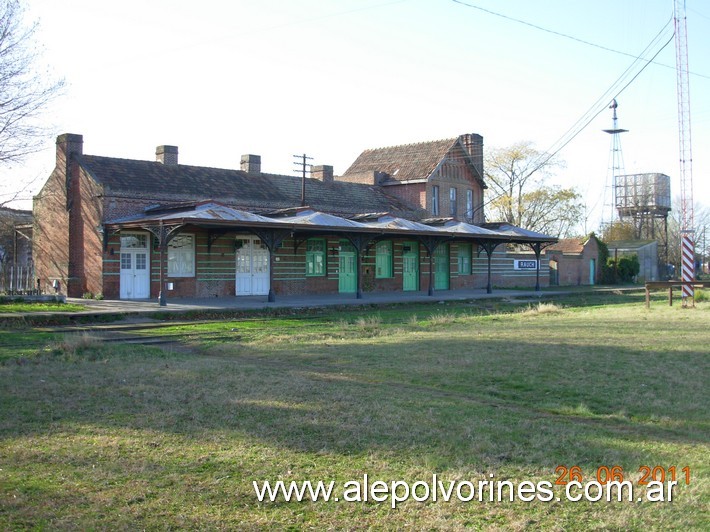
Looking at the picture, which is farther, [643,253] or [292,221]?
[643,253]

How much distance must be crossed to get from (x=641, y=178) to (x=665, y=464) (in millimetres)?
60741

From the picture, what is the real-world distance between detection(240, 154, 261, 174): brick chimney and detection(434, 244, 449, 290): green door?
10.9 m

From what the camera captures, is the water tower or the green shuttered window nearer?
the green shuttered window

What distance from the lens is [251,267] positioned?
1148 inches

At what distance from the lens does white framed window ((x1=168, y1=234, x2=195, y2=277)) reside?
2645 centimetres

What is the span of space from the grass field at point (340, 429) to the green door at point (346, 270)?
2058 centimetres

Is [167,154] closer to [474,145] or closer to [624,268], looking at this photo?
[474,145]

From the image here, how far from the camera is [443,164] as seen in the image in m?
40.6

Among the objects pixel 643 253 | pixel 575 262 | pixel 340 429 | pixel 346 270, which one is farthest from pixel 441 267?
pixel 340 429

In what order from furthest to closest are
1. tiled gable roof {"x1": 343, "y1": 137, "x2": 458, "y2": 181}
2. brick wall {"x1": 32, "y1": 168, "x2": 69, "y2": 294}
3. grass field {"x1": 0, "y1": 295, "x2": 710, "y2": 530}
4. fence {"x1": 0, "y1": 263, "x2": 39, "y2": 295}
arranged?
tiled gable roof {"x1": 343, "y1": 137, "x2": 458, "y2": 181}
fence {"x1": 0, "y1": 263, "x2": 39, "y2": 295}
brick wall {"x1": 32, "y1": 168, "x2": 69, "y2": 294}
grass field {"x1": 0, "y1": 295, "x2": 710, "y2": 530}

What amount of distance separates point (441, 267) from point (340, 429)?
108ft

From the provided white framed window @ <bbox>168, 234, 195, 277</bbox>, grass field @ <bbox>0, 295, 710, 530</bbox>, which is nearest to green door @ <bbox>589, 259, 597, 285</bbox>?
white framed window @ <bbox>168, 234, 195, 277</bbox>

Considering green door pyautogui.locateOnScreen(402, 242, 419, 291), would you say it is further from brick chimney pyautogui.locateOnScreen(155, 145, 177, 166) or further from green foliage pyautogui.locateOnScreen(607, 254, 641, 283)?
green foliage pyautogui.locateOnScreen(607, 254, 641, 283)

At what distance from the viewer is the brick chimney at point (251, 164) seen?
34250mm
